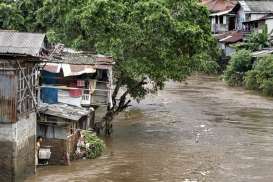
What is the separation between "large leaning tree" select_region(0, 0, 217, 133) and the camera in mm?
25125

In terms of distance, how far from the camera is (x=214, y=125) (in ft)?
100.0

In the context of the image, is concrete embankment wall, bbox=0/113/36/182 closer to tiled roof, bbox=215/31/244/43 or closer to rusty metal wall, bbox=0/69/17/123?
rusty metal wall, bbox=0/69/17/123

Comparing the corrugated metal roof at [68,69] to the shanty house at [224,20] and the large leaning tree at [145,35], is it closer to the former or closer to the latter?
the large leaning tree at [145,35]

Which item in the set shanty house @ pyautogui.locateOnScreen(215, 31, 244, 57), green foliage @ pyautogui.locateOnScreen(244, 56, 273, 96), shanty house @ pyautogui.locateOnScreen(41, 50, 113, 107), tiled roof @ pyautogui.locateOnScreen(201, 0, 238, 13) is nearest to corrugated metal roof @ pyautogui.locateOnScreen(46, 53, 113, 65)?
shanty house @ pyautogui.locateOnScreen(41, 50, 113, 107)

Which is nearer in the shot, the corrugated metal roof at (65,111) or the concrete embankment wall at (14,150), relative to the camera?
the concrete embankment wall at (14,150)

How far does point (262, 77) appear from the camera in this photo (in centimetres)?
4331

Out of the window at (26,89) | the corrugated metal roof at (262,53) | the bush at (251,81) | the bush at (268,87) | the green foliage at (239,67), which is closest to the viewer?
the window at (26,89)

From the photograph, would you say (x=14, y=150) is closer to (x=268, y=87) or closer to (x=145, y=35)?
(x=145, y=35)

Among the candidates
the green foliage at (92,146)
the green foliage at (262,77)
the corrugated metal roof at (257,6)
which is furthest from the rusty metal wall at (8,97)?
the corrugated metal roof at (257,6)

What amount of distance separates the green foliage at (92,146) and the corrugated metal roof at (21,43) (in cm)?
446

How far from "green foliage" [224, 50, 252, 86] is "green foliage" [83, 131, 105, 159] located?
89.6 feet

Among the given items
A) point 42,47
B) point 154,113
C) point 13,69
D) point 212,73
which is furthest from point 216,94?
point 13,69

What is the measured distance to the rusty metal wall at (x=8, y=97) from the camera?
17625 millimetres

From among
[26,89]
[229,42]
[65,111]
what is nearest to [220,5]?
[229,42]
